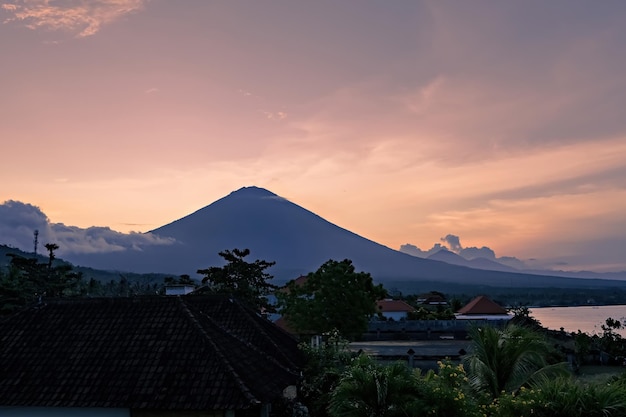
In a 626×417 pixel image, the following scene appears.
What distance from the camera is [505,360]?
434 inches

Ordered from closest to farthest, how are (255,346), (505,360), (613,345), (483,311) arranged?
(505,360) < (255,346) < (613,345) < (483,311)

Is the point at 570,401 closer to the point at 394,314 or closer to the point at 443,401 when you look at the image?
the point at 443,401

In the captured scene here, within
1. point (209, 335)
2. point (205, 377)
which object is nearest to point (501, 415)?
point (205, 377)

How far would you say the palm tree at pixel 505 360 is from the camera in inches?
431

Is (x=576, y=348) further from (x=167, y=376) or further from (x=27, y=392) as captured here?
(x=27, y=392)

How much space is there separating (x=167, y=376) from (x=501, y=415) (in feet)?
27.0

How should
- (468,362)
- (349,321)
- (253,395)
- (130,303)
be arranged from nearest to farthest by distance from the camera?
(468,362)
(253,395)
(130,303)
(349,321)

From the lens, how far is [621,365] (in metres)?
33.1

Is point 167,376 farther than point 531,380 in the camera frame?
Yes

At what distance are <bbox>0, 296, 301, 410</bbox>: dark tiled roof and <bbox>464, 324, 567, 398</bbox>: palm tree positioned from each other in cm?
494

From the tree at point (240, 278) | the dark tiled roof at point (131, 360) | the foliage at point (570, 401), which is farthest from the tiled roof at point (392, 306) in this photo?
the foliage at point (570, 401)

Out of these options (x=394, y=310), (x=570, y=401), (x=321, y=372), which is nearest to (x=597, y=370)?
(x=321, y=372)

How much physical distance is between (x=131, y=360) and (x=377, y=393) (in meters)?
7.39

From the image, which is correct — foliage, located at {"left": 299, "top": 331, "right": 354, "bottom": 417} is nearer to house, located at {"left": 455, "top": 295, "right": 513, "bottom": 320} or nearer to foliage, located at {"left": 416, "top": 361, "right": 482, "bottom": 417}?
foliage, located at {"left": 416, "top": 361, "right": 482, "bottom": 417}
